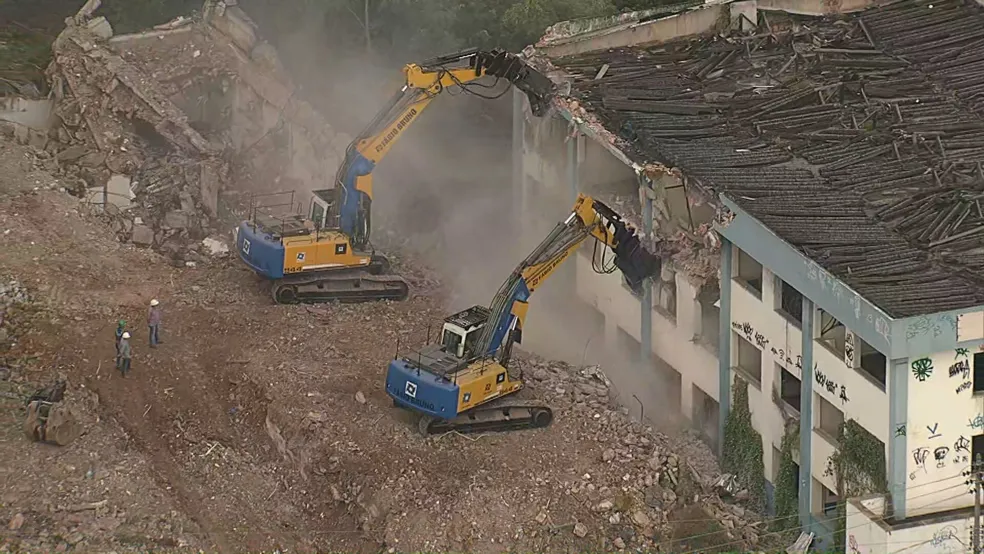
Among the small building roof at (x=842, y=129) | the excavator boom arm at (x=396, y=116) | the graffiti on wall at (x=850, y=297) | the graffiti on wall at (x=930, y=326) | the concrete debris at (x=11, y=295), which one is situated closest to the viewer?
the graffiti on wall at (x=930, y=326)

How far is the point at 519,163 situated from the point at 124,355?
1340 centimetres

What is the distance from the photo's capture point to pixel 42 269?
38281 millimetres

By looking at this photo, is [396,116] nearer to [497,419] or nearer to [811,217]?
[497,419]

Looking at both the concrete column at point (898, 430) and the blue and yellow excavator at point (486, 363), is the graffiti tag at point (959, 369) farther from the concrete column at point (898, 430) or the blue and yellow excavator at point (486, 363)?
the blue and yellow excavator at point (486, 363)

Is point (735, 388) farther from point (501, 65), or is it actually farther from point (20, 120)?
point (20, 120)

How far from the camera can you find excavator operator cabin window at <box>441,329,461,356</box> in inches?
1230

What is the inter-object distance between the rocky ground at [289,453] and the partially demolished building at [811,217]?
258cm

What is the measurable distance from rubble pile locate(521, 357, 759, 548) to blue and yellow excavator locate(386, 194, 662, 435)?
1.19m

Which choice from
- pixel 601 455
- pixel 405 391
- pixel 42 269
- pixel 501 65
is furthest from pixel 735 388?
pixel 42 269

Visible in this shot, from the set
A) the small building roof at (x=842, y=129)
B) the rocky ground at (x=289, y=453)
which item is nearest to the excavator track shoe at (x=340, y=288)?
the rocky ground at (x=289, y=453)

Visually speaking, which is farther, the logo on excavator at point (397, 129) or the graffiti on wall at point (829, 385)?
the logo on excavator at point (397, 129)

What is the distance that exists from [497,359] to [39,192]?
53.7 feet

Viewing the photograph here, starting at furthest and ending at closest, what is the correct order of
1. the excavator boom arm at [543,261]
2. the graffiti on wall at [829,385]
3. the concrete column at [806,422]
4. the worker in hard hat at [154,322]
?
1. the worker in hard hat at [154,322]
2. the excavator boom arm at [543,261]
3. the concrete column at [806,422]
4. the graffiti on wall at [829,385]

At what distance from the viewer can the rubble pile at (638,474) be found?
29547 mm
